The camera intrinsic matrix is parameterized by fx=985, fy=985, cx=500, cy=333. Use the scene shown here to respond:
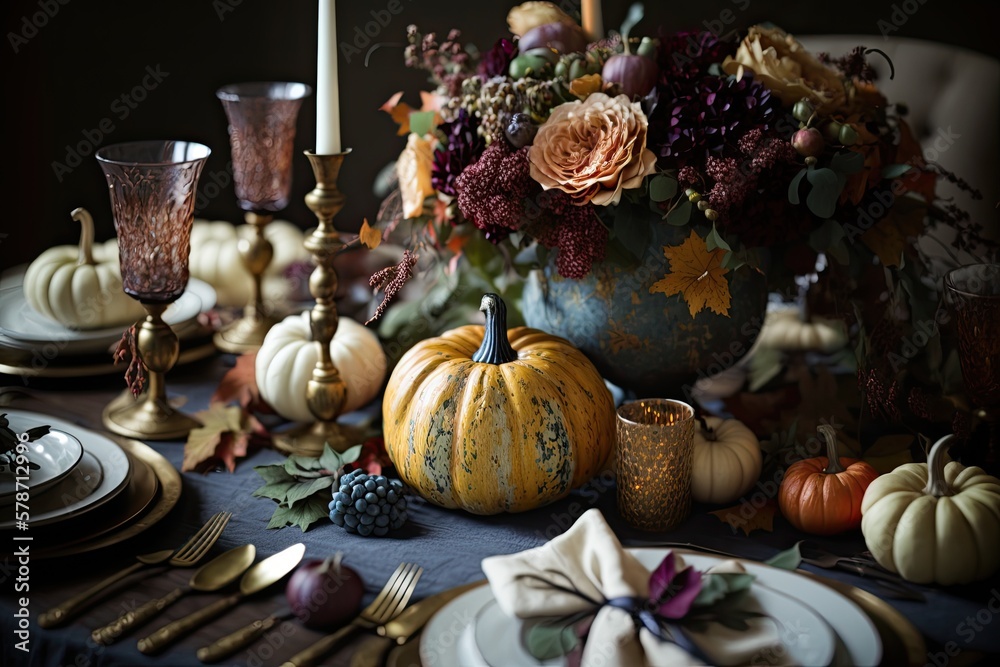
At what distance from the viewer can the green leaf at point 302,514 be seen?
113 cm

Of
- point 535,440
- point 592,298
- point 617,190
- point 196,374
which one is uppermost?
point 617,190

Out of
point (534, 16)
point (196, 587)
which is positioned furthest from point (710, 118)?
point (196, 587)

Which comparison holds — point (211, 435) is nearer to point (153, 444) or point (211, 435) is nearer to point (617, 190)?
point (153, 444)

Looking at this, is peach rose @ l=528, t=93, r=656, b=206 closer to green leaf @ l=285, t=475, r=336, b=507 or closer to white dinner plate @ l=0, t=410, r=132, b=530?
green leaf @ l=285, t=475, r=336, b=507

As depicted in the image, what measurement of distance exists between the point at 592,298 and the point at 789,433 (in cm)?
30

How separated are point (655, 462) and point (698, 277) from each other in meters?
0.23

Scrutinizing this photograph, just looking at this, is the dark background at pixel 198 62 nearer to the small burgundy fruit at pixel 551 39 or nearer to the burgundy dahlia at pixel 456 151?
the small burgundy fruit at pixel 551 39

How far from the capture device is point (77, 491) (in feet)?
3.58

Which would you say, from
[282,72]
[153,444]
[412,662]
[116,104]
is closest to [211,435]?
[153,444]

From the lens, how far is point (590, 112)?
1160mm

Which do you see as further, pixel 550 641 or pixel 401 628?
pixel 401 628

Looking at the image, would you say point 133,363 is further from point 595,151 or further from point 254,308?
point 595,151

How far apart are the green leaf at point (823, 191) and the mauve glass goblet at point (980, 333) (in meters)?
0.17

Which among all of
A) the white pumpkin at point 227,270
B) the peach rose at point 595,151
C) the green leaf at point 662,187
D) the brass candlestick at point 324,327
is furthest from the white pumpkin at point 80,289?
the green leaf at point 662,187
